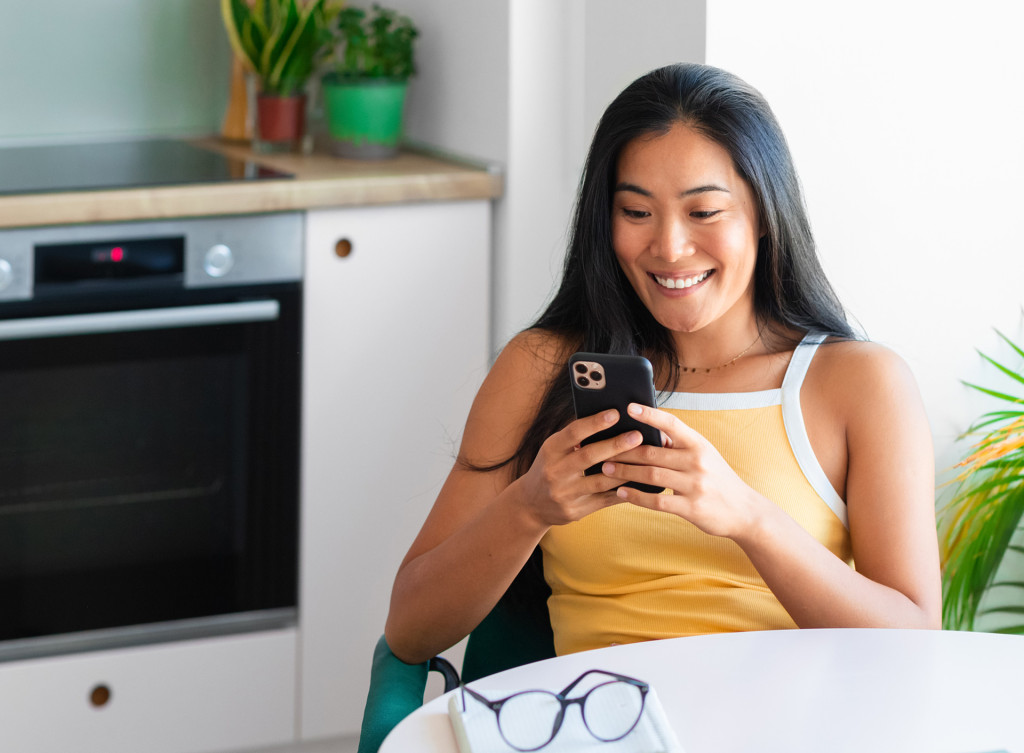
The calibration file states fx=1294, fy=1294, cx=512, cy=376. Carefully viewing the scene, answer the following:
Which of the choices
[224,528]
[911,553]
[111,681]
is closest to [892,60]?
[911,553]

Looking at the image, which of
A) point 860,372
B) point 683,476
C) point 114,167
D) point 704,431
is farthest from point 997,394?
point 114,167

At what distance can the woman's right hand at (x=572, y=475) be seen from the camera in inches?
46.8

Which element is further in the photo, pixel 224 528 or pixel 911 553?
pixel 224 528

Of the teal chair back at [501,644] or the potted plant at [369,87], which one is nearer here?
the teal chair back at [501,644]

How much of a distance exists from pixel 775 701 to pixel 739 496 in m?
0.23

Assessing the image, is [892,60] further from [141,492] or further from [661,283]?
[141,492]

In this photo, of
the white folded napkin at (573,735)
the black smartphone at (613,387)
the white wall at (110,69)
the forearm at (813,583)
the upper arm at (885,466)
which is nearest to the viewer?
the white folded napkin at (573,735)

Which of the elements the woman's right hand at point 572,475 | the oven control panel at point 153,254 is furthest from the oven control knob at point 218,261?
the woman's right hand at point 572,475

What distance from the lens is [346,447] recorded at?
2.38m

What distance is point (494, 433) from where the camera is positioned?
5.01ft

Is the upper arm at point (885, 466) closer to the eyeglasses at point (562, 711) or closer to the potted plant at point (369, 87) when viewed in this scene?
the eyeglasses at point (562, 711)

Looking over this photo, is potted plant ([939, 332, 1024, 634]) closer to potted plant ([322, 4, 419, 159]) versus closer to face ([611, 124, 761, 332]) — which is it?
face ([611, 124, 761, 332])

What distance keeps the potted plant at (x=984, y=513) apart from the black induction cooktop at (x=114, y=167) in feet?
4.13

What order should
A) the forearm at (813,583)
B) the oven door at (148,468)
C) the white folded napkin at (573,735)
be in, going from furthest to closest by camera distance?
1. the oven door at (148,468)
2. the forearm at (813,583)
3. the white folded napkin at (573,735)
